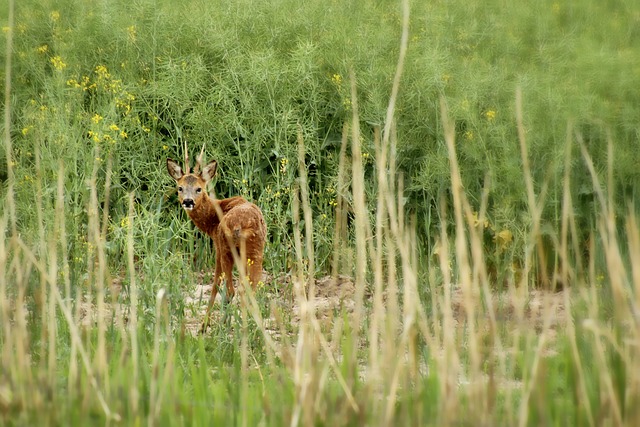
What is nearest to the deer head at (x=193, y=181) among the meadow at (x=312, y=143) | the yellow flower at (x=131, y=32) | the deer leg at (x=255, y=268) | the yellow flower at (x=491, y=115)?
the meadow at (x=312, y=143)

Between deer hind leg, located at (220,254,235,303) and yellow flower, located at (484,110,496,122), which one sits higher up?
yellow flower, located at (484,110,496,122)

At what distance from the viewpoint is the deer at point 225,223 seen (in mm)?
6203

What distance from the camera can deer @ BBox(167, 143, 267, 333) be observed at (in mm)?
6203

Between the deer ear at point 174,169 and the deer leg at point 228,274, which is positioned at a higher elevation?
the deer ear at point 174,169

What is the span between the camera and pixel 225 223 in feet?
20.2

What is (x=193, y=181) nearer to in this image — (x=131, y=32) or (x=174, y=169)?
(x=174, y=169)

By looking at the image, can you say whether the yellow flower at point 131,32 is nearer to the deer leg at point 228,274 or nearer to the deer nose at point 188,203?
the deer nose at point 188,203

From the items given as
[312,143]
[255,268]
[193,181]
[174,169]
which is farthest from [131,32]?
[255,268]

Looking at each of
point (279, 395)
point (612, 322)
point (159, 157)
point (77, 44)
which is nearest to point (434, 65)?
point (159, 157)

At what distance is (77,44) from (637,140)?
487 cm

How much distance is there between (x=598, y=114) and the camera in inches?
297

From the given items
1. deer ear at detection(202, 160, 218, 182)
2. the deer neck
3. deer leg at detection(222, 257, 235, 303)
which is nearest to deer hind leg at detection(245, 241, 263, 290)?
deer leg at detection(222, 257, 235, 303)

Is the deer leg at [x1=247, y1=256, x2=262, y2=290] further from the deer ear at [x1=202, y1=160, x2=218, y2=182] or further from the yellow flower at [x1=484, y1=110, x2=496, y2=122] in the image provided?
the yellow flower at [x1=484, y1=110, x2=496, y2=122]

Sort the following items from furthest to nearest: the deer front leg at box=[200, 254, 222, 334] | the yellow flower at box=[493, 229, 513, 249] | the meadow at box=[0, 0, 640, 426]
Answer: the yellow flower at box=[493, 229, 513, 249] → the meadow at box=[0, 0, 640, 426] → the deer front leg at box=[200, 254, 222, 334]
